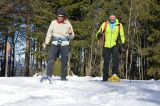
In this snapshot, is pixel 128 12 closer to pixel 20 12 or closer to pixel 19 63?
pixel 20 12

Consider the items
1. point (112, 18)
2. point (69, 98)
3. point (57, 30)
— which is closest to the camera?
point (69, 98)

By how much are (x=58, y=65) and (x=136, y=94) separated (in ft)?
41.3

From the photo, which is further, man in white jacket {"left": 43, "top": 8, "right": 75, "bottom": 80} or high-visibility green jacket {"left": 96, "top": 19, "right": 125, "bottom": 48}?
high-visibility green jacket {"left": 96, "top": 19, "right": 125, "bottom": 48}

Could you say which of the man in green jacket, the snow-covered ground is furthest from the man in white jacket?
the snow-covered ground

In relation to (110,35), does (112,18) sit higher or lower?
higher

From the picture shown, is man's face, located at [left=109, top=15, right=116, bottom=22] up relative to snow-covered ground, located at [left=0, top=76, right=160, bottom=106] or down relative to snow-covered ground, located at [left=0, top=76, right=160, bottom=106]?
up

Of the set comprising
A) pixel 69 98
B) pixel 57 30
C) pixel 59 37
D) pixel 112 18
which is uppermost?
pixel 112 18

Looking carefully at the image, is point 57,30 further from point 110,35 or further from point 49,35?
point 110,35

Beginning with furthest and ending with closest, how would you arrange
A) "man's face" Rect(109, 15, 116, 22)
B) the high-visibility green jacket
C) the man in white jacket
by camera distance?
1. the high-visibility green jacket
2. "man's face" Rect(109, 15, 116, 22)
3. the man in white jacket

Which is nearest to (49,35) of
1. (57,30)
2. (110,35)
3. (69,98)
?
(57,30)

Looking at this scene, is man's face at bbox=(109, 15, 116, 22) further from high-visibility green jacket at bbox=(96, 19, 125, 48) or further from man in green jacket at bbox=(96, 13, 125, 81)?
high-visibility green jacket at bbox=(96, 19, 125, 48)

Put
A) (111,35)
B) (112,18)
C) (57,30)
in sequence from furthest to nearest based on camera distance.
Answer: (111,35) → (112,18) → (57,30)

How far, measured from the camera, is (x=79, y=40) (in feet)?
121

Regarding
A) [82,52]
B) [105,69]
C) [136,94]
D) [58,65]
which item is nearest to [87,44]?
[82,52]
